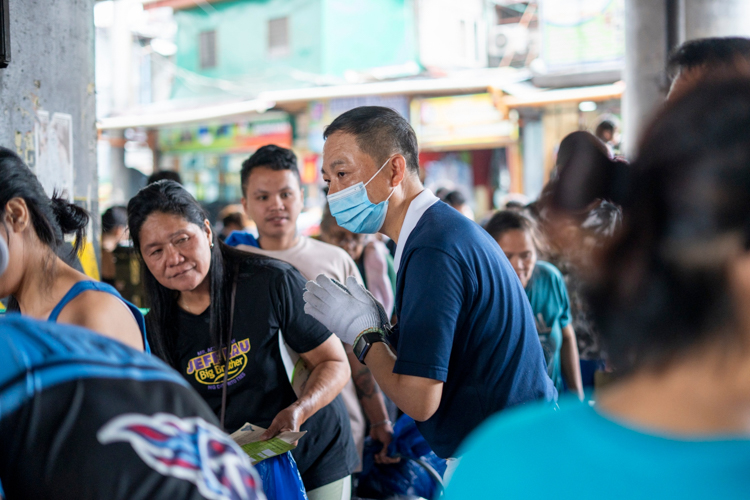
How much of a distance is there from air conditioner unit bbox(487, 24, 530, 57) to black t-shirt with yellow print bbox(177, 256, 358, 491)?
571 inches

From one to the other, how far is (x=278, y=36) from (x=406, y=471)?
48.3 feet

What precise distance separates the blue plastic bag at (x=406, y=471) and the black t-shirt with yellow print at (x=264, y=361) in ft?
1.92

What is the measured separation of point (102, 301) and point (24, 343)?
0.83m

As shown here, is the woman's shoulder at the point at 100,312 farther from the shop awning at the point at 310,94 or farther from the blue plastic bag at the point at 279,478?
the shop awning at the point at 310,94

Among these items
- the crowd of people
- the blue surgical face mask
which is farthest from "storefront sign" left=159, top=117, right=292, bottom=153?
the blue surgical face mask

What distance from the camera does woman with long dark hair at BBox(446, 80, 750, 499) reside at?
2.28ft

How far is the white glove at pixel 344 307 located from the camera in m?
2.17

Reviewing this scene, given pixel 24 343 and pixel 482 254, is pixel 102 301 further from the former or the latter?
pixel 482 254

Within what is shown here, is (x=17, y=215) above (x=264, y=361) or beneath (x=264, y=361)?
above

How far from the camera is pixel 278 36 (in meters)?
16.3

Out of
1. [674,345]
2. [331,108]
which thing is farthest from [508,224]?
[331,108]

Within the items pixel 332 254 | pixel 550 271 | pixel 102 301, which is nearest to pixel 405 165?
pixel 102 301

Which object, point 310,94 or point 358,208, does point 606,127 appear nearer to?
point 358,208

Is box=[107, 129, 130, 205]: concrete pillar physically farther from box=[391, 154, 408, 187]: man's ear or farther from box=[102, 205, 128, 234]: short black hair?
box=[391, 154, 408, 187]: man's ear
